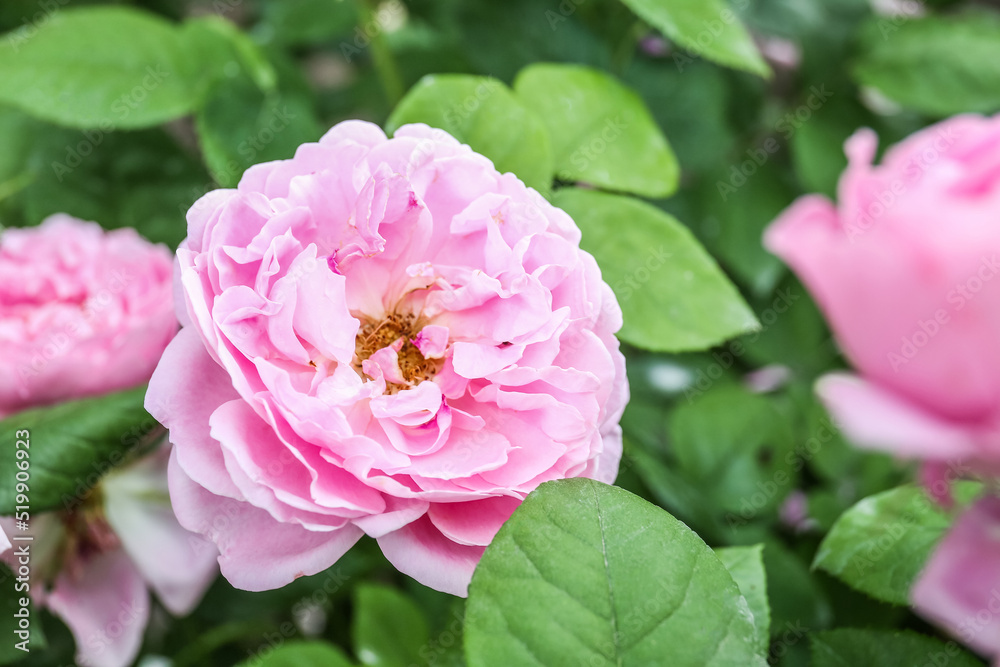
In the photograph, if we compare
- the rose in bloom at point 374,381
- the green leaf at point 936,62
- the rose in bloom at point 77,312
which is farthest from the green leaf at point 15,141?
the green leaf at point 936,62

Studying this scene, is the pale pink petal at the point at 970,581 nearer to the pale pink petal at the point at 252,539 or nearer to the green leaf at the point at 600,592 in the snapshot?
the green leaf at the point at 600,592

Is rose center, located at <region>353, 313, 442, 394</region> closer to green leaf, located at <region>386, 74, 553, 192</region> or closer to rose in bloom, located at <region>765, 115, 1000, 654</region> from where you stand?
green leaf, located at <region>386, 74, 553, 192</region>

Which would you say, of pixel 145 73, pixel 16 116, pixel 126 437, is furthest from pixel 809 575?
pixel 16 116

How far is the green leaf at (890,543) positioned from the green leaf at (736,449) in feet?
0.72

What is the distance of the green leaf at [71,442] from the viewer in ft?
1.46

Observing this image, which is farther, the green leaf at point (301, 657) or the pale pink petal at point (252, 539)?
the green leaf at point (301, 657)

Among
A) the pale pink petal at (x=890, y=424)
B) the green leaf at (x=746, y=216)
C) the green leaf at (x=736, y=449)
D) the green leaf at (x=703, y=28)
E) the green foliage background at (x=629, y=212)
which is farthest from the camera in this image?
the green leaf at (x=746, y=216)

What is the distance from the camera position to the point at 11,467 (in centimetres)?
45

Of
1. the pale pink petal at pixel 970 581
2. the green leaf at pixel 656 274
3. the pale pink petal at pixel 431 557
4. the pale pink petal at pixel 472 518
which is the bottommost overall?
the pale pink petal at pixel 431 557

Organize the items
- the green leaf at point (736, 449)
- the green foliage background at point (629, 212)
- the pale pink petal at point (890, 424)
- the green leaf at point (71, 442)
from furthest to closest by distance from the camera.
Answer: the green leaf at point (736, 449), the green leaf at point (71, 442), the green foliage background at point (629, 212), the pale pink petal at point (890, 424)

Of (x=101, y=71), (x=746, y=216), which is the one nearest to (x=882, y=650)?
(x=746, y=216)

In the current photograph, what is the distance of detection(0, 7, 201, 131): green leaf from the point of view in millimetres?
579

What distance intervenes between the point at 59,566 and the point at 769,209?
70cm

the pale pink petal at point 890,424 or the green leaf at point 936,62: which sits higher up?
the pale pink petal at point 890,424
